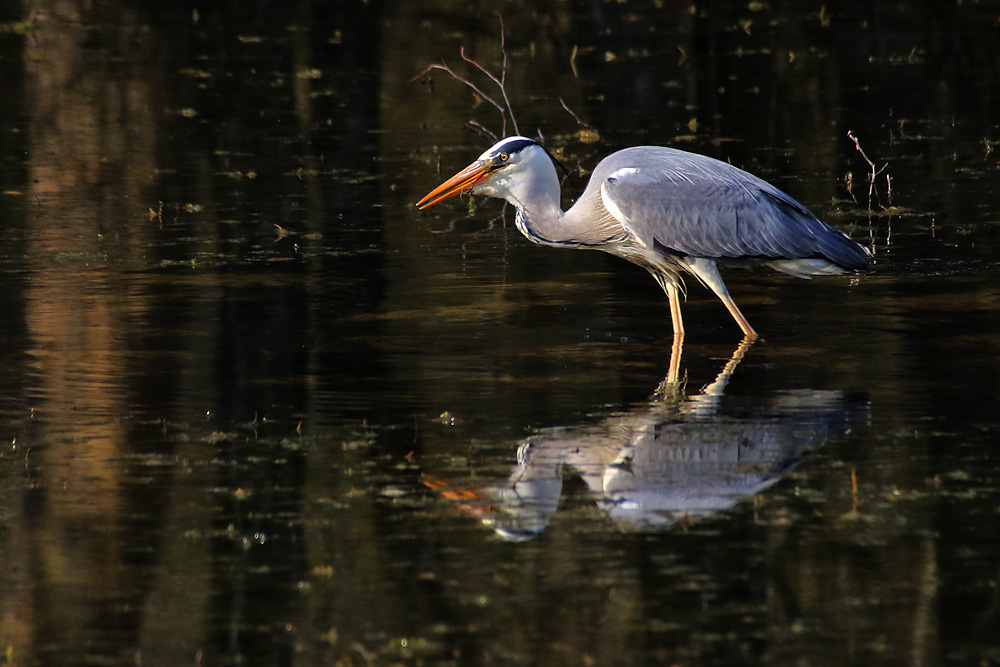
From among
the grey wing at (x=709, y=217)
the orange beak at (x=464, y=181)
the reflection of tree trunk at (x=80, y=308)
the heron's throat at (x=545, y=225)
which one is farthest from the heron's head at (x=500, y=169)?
the reflection of tree trunk at (x=80, y=308)

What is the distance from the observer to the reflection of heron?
686 cm

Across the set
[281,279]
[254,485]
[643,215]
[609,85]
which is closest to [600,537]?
[254,485]

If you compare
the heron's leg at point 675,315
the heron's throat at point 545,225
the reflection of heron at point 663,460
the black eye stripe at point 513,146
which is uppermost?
the black eye stripe at point 513,146

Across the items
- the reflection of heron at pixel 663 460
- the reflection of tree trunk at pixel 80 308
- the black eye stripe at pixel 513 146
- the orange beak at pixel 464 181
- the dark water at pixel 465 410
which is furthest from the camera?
the orange beak at pixel 464 181

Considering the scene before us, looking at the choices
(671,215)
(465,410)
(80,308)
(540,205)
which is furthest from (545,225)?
(80,308)

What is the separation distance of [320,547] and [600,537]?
1.07 meters

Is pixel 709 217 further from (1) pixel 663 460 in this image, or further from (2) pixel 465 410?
(1) pixel 663 460

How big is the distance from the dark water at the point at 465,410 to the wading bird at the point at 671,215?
40 cm

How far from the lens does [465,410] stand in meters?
8.34

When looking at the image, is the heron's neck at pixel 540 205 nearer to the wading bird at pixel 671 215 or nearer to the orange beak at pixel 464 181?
the wading bird at pixel 671 215

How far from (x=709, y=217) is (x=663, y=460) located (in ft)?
Answer: 10.3

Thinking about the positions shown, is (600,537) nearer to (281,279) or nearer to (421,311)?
(421,311)

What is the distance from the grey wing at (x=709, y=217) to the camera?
10.1 meters

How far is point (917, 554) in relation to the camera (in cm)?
628
